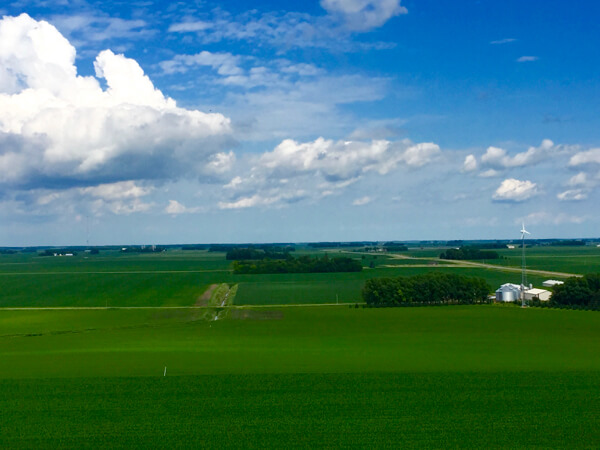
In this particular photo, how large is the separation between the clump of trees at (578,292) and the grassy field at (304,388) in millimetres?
22972

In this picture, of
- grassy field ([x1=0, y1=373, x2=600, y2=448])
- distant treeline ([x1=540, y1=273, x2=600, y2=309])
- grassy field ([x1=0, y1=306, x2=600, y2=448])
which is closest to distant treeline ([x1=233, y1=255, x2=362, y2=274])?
distant treeline ([x1=540, y1=273, x2=600, y2=309])

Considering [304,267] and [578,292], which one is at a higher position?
[304,267]

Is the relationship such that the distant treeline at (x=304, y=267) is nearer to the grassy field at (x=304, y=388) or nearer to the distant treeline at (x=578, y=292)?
the distant treeline at (x=578, y=292)

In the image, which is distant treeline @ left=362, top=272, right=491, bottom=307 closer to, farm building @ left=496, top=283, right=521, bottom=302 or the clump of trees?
farm building @ left=496, top=283, right=521, bottom=302

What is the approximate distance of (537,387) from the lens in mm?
31422

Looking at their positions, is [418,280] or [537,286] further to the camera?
[537,286]

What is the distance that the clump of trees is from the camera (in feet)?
262

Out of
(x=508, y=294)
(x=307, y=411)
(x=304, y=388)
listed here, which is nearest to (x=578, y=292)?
(x=508, y=294)

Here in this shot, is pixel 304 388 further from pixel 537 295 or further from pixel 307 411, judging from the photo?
pixel 537 295

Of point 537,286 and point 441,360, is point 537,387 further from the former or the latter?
point 537,286

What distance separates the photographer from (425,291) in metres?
87.4

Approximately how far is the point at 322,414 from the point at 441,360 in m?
15.9

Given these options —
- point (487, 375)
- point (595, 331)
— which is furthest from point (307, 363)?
point (595, 331)

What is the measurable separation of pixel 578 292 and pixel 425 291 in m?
19.5
